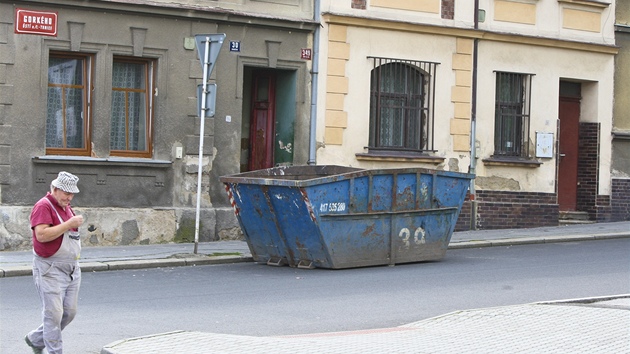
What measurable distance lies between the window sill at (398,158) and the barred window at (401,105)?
197 mm

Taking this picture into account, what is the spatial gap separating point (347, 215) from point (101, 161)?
4887 millimetres

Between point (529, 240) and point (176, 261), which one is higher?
point (529, 240)

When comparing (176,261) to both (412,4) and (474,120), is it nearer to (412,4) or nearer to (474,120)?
(412,4)

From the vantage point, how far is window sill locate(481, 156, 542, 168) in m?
22.4

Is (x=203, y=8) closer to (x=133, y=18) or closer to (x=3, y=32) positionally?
(x=133, y=18)

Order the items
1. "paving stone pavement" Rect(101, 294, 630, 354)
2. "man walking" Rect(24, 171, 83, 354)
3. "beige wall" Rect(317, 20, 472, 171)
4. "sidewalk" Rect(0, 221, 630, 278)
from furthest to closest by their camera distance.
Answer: "beige wall" Rect(317, 20, 472, 171) → "sidewalk" Rect(0, 221, 630, 278) → "paving stone pavement" Rect(101, 294, 630, 354) → "man walking" Rect(24, 171, 83, 354)

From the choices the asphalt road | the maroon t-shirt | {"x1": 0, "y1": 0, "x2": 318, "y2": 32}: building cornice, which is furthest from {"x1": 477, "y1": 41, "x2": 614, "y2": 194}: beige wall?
the maroon t-shirt

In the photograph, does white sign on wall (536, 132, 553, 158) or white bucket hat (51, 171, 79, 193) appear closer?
white bucket hat (51, 171, 79, 193)

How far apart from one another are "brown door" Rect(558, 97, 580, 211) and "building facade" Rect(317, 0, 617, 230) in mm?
22

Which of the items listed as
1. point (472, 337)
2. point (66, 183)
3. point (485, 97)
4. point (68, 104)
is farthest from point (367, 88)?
point (66, 183)

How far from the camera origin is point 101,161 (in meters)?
18.2

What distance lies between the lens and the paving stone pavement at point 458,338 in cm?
885

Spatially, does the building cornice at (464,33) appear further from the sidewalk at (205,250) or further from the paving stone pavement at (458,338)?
the paving stone pavement at (458,338)

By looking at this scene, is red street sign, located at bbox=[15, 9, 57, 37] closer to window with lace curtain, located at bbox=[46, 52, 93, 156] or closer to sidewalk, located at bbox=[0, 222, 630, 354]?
window with lace curtain, located at bbox=[46, 52, 93, 156]
